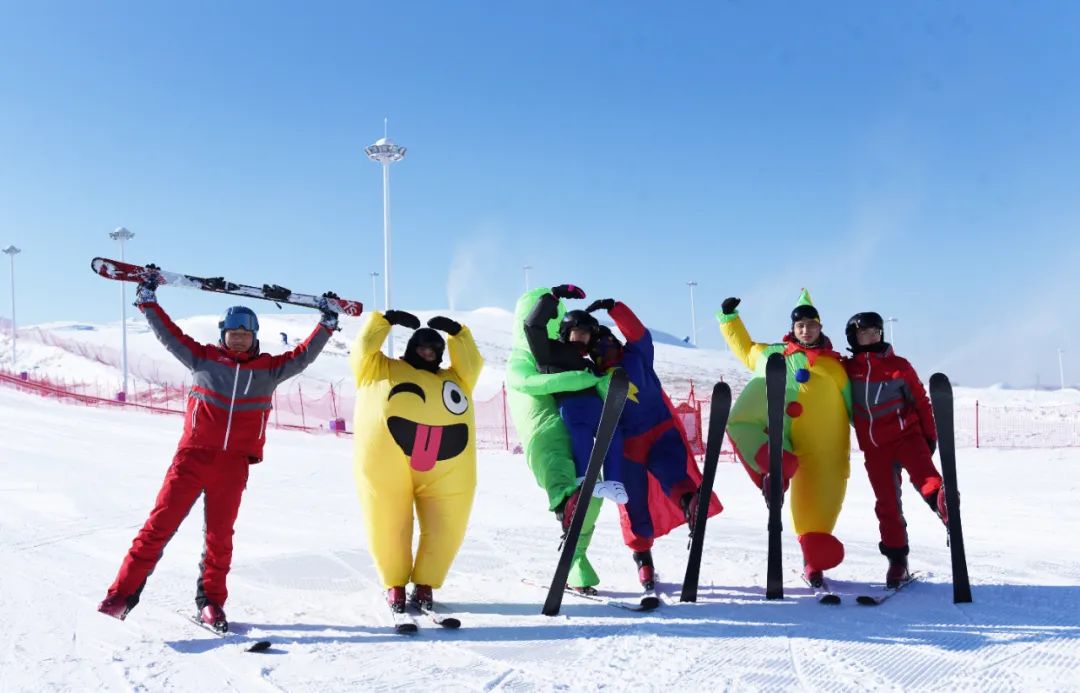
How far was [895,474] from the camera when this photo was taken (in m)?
4.95

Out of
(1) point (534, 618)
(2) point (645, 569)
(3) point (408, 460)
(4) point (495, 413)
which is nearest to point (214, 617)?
(3) point (408, 460)

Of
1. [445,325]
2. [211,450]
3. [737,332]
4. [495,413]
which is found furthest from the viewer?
[495,413]

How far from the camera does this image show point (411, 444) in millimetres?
4461

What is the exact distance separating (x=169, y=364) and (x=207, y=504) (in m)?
34.5

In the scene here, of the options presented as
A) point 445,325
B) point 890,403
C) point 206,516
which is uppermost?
point 445,325

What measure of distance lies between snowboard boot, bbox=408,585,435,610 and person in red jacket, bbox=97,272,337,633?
0.97 metres

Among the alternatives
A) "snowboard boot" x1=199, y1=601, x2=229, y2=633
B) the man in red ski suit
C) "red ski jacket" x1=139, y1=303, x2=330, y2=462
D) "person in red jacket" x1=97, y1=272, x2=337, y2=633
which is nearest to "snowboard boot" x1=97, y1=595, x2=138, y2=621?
"person in red jacket" x1=97, y1=272, x2=337, y2=633

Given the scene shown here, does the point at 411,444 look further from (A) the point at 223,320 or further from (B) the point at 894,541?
(B) the point at 894,541

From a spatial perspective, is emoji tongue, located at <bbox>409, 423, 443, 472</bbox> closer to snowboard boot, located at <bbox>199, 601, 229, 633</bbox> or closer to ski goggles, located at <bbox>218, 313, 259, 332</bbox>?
ski goggles, located at <bbox>218, 313, 259, 332</bbox>

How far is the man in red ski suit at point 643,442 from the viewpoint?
4.88 m

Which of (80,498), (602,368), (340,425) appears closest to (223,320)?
(602,368)

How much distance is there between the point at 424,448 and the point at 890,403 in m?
2.71

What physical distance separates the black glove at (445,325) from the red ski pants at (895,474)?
251 cm

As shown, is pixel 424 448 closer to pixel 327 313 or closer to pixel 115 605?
pixel 327 313
